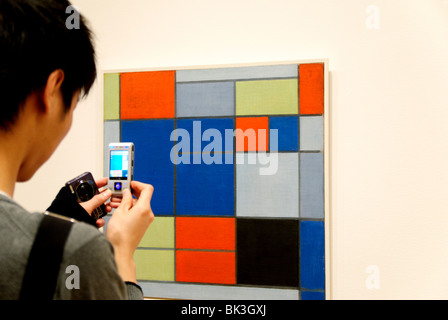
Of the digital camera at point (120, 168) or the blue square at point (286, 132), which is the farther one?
the blue square at point (286, 132)

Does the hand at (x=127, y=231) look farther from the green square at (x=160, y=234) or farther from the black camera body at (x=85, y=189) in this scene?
the green square at (x=160, y=234)

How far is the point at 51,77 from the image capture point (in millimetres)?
431

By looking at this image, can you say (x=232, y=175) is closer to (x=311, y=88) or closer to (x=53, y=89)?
→ (x=311, y=88)

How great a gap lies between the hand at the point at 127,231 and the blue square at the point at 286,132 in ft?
2.31

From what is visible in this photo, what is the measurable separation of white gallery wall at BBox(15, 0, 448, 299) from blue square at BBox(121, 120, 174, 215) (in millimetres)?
395

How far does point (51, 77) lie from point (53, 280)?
0.80 ft

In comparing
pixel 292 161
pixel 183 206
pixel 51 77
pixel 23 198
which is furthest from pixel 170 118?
pixel 51 77

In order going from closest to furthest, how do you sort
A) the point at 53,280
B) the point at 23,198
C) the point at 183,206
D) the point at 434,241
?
the point at 53,280
the point at 434,241
the point at 183,206
the point at 23,198

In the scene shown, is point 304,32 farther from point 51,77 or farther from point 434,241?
point 51,77

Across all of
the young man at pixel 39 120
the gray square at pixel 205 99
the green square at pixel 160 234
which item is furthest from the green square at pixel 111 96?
the young man at pixel 39 120

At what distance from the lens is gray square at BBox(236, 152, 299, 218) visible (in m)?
1.26

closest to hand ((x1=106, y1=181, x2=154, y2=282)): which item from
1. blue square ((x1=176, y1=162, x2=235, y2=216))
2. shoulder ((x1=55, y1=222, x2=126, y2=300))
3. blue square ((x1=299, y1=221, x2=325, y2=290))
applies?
shoulder ((x1=55, y1=222, x2=126, y2=300))

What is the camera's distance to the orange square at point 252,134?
4.19 feet

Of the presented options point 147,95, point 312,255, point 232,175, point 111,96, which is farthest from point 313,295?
point 111,96
